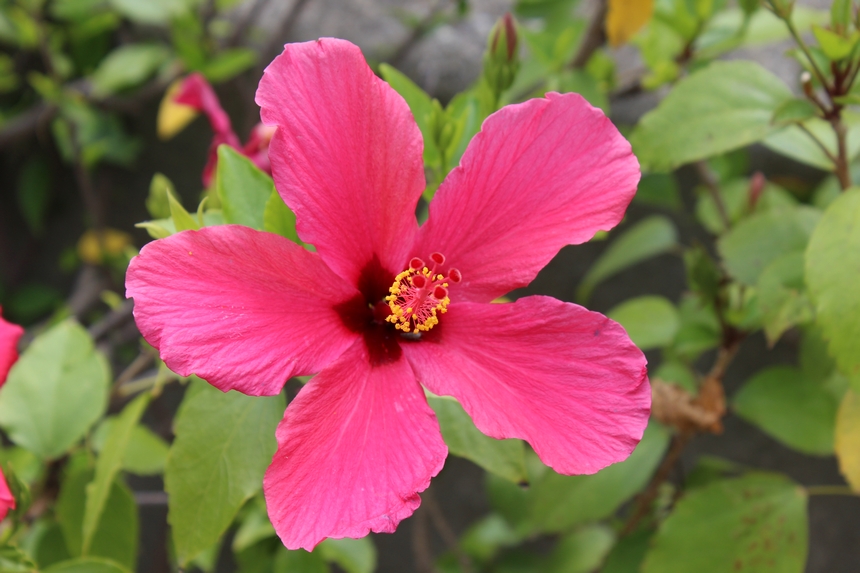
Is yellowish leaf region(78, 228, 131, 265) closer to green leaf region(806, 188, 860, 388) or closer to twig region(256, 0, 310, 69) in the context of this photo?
twig region(256, 0, 310, 69)

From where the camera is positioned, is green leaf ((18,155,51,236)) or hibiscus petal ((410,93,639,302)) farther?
green leaf ((18,155,51,236))

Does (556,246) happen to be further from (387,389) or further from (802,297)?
(802,297)

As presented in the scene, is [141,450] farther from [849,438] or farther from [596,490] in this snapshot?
[849,438]

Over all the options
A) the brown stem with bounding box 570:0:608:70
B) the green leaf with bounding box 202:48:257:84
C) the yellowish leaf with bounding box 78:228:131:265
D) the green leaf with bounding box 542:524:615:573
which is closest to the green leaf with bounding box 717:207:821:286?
the brown stem with bounding box 570:0:608:70

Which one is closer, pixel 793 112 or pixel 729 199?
pixel 793 112

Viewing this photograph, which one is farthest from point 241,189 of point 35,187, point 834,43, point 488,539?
point 35,187

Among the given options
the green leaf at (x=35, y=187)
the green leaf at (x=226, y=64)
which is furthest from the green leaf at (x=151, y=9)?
the green leaf at (x=35, y=187)

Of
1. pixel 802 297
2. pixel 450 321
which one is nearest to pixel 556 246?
pixel 450 321
